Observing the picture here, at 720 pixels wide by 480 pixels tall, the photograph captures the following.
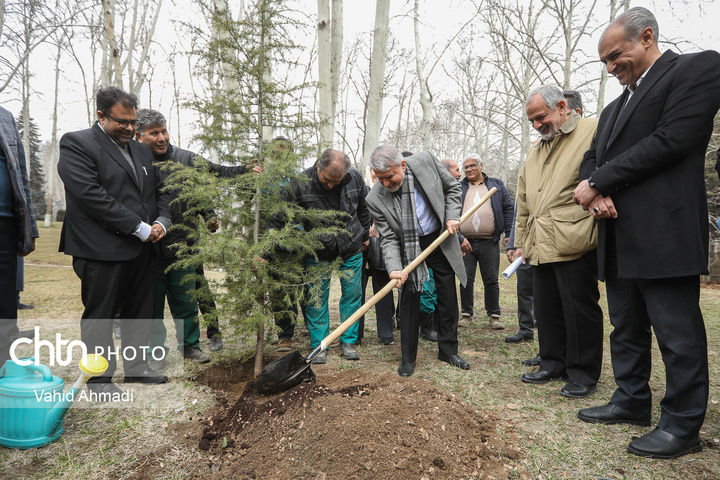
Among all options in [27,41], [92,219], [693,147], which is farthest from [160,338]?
[27,41]

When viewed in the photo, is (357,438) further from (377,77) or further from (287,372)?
(377,77)

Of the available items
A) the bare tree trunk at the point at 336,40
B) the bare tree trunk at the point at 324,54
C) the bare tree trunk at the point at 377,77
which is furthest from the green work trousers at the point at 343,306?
the bare tree trunk at the point at 336,40

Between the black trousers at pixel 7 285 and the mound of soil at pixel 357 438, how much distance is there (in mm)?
1606

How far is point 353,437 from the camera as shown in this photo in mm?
2178

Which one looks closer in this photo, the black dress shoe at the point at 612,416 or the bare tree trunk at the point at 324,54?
the black dress shoe at the point at 612,416

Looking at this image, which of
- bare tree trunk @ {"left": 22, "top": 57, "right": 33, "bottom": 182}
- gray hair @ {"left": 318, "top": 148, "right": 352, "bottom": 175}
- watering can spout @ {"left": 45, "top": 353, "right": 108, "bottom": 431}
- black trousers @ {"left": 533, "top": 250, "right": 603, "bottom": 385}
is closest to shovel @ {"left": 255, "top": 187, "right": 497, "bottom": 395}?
watering can spout @ {"left": 45, "top": 353, "right": 108, "bottom": 431}

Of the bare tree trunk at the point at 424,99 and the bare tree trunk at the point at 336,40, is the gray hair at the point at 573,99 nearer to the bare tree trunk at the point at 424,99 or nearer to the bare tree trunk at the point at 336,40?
the bare tree trunk at the point at 336,40

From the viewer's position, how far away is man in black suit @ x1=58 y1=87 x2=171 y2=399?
288 cm

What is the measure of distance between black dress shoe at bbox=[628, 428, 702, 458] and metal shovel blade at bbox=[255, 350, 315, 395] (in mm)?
2080

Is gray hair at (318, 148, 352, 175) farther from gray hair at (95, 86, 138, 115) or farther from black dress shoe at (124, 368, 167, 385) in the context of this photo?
black dress shoe at (124, 368, 167, 385)

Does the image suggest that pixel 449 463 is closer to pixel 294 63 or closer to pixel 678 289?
pixel 678 289

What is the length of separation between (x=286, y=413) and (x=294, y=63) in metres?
2.70

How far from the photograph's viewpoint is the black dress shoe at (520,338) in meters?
4.59

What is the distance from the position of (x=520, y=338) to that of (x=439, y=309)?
1.52 meters
